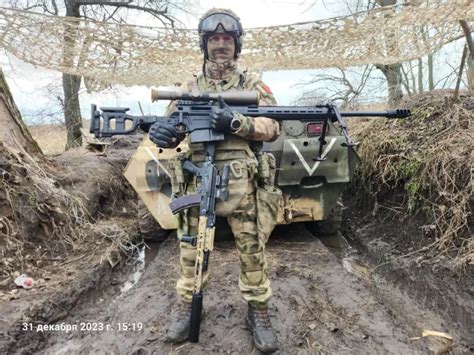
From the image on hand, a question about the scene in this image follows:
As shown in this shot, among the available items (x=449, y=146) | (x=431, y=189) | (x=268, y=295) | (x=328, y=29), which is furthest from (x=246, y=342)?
(x=328, y=29)

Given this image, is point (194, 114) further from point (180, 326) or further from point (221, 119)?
point (180, 326)

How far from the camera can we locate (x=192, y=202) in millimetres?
2521

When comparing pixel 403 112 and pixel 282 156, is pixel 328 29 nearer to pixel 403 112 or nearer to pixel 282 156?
pixel 282 156

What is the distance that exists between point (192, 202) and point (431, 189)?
8.51ft

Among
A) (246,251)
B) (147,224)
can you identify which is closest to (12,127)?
(147,224)

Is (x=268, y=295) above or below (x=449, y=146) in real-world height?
below

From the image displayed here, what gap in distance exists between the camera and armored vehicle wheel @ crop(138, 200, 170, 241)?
15.3ft

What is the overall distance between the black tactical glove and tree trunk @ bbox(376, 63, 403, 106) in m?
5.31

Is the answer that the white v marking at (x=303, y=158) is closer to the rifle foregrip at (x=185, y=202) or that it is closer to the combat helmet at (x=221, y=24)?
the combat helmet at (x=221, y=24)

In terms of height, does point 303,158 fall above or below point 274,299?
above

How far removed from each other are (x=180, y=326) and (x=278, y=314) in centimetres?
72

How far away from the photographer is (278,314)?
9.91 feet
